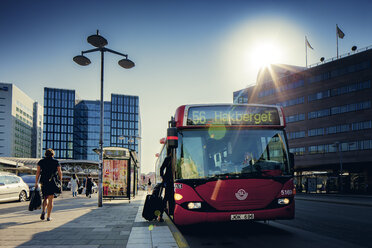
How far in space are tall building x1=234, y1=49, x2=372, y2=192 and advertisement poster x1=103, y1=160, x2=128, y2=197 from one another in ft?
97.5

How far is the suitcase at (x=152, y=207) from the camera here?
892 centimetres

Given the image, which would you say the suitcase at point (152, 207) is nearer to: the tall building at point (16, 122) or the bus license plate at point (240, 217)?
the bus license plate at point (240, 217)

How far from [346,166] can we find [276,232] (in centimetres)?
4809

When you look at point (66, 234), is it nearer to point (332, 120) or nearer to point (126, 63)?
point (126, 63)

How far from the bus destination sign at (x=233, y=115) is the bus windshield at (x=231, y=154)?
0.20 m

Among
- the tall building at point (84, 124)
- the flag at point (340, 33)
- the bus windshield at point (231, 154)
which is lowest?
the bus windshield at point (231, 154)

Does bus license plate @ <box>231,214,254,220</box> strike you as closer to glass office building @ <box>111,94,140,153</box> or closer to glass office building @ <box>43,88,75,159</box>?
glass office building @ <box>43,88,75,159</box>

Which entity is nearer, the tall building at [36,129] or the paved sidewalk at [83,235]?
the paved sidewalk at [83,235]

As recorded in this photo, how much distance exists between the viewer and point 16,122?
127m

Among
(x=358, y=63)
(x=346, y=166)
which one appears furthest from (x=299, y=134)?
(x=358, y=63)

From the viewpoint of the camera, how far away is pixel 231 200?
264 inches

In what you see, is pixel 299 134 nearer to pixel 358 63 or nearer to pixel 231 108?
pixel 358 63

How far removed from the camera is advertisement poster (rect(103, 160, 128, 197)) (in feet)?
56.0

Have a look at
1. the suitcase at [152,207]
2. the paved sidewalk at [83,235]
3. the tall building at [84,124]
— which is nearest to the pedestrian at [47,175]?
the paved sidewalk at [83,235]
